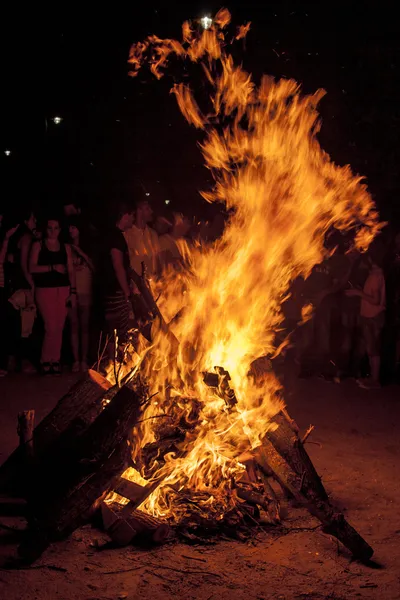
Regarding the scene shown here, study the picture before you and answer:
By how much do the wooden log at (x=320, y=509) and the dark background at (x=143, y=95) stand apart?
33.7 feet

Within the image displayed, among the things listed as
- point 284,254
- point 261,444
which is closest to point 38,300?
point 284,254

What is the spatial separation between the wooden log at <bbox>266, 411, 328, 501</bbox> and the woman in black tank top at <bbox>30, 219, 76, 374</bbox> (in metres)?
5.46

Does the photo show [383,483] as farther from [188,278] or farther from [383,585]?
[188,278]

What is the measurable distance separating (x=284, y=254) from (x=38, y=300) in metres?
4.81

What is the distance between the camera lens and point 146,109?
17719 mm

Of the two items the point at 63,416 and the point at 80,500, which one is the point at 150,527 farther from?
the point at 63,416

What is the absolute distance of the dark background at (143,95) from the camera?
13.8 m

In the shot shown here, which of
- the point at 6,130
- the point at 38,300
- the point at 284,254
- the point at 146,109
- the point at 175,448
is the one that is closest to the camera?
the point at 175,448

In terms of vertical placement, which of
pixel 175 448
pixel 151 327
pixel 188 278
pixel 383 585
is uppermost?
pixel 188 278

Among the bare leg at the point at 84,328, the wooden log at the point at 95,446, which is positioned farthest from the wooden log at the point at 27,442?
the bare leg at the point at 84,328

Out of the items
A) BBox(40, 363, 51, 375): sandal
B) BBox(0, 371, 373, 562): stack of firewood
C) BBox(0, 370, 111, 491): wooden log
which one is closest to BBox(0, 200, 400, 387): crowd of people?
BBox(40, 363, 51, 375): sandal

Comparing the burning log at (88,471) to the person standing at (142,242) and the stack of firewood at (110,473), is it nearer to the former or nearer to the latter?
the stack of firewood at (110,473)

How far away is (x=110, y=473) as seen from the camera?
4.53 meters

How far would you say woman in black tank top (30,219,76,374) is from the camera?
9680mm
